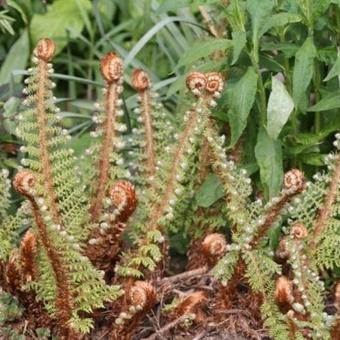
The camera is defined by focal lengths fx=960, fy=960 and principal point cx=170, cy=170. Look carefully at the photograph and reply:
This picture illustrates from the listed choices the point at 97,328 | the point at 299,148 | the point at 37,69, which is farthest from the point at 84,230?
the point at 299,148

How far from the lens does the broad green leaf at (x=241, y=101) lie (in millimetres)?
2918

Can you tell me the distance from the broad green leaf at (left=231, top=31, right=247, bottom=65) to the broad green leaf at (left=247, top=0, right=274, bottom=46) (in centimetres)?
3

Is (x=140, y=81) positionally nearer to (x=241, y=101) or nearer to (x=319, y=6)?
(x=241, y=101)

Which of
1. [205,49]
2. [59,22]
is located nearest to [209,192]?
[205,49]

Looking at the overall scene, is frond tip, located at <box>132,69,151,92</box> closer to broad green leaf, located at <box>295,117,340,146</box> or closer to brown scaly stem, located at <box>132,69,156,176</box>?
brown scaly stem, located at <box>132,69,156,176</box>

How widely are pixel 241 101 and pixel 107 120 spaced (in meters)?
0.42

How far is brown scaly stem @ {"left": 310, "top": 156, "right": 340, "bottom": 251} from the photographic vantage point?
2.93m

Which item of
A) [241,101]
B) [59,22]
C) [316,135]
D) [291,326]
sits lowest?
[291,326]

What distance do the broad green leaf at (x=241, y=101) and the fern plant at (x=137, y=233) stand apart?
65 millimetres

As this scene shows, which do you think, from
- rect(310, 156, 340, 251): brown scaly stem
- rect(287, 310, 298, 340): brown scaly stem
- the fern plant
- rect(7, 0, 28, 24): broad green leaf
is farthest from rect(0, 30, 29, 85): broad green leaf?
rect(287, 310, 298, 340): brown scaly stem

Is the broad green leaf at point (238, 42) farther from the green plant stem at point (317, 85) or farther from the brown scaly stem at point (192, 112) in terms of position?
the green plant stem at point (317, 85)

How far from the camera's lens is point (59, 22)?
4.53m

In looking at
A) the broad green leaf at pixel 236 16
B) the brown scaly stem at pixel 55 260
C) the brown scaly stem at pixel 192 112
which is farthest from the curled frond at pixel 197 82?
the brown scaly stem at pixel 55 260

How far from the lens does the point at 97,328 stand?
2965 millimetres
